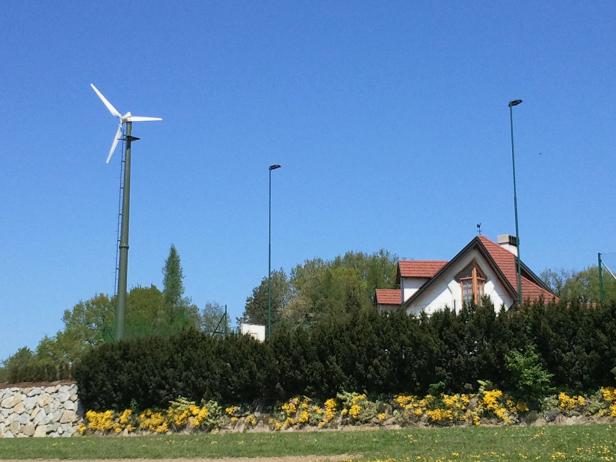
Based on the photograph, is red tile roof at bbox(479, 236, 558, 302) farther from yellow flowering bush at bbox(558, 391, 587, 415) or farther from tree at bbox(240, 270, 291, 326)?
tree at bbox(240, 270, 291, 326)

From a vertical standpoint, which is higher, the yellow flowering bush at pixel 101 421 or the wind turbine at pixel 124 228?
the wind turbine at pixel 124 228

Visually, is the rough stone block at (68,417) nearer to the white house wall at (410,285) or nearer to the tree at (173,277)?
the white house wall at (410,285)

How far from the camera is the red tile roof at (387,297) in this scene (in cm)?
5128

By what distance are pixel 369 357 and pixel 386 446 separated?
6.43 metres

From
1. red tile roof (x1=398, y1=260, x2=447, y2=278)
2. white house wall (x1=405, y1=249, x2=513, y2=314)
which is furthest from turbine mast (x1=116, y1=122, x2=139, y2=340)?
red tile roof (x1=398, y1=260, x2=447, y2=278)

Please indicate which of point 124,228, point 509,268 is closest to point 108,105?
point 124,228

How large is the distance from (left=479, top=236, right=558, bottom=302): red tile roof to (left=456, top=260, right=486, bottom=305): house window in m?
1.15

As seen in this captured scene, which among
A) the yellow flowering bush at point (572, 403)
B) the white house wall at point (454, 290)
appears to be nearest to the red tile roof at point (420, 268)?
the white house wall at point (454, 290)

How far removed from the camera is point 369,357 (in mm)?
21156

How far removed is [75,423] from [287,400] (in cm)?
861

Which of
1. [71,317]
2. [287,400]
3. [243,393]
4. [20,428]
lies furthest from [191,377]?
[71,317]

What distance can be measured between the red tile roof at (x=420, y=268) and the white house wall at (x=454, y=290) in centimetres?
250

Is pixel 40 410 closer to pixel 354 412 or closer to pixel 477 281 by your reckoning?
pixel 354 412

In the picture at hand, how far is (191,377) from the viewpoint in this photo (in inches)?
922
